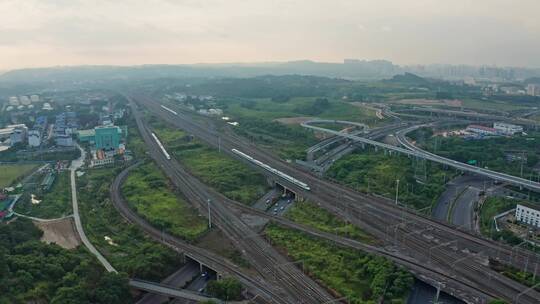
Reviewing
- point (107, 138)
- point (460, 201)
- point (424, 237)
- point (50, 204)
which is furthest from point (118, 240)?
point (107, 138)

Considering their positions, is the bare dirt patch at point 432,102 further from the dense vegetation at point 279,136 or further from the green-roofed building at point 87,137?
the green-roofed building at point 87,137

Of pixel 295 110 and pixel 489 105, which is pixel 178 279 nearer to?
pixel 295 110

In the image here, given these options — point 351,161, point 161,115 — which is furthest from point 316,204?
point 161,115

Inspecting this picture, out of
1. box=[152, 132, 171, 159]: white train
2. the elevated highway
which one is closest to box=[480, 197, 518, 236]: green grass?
the elevated highway

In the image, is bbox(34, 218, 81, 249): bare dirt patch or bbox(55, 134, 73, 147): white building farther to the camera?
bbox(55, 134, 73, 147): white building

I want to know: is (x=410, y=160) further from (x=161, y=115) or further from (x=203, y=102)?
(x=203, y=102)

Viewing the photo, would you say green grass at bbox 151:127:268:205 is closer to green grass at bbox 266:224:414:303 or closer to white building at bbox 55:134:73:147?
green grass at bbox 266:224:414:303
